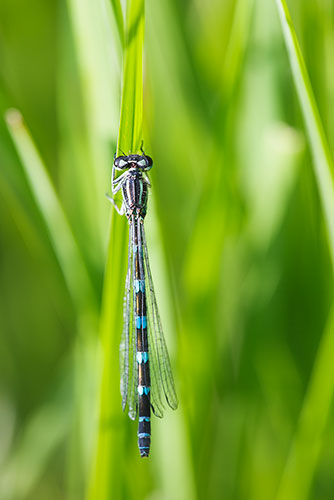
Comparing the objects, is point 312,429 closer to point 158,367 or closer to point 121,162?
point 158,367

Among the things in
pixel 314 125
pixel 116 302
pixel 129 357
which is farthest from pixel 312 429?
pixel 314 125

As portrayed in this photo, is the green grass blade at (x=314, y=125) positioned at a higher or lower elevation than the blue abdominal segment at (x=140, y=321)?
higher

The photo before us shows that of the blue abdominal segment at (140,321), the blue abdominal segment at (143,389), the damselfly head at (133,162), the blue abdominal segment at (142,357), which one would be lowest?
the blue abdominal segment at (143,389)

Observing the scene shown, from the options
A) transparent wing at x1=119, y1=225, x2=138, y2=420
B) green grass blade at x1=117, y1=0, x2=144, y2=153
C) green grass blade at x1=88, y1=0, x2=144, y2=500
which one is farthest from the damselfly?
green grass blade at x1=117, y1=0, x2=144, y2=153

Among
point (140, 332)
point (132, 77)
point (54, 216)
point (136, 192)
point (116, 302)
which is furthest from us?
point (140, 332)

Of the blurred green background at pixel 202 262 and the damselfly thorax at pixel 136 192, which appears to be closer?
the blurred green background at pixel 202 262

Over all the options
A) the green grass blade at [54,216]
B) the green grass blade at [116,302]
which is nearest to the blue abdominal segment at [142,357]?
the green grass blade at [54,216]

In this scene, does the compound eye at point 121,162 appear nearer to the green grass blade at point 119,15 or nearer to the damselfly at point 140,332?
the damselfly at point 140,332

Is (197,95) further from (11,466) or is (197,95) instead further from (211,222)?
(11,466)
